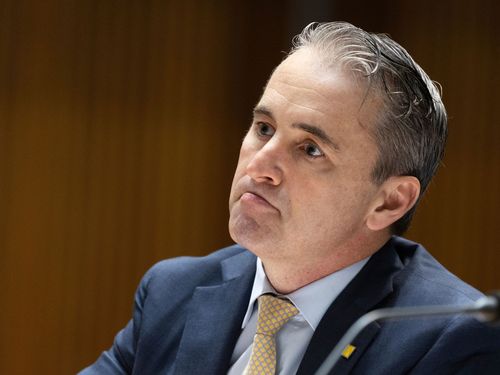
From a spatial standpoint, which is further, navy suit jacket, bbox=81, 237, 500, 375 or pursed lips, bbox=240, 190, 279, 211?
pursed lips, bbox=240, 190, 279, 211

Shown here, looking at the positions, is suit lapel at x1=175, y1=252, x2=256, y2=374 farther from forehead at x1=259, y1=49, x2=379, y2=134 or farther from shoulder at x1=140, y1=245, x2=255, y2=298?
forehead at x1=259, y1=49, x2=379, y2=134

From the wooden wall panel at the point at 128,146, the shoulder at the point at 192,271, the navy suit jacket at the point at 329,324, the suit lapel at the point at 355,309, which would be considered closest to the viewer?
the navy suit jacket at the point at 329,324

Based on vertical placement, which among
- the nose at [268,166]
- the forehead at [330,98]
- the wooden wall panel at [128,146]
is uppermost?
the forehead at [330,98]

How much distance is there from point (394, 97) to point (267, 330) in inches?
24.8

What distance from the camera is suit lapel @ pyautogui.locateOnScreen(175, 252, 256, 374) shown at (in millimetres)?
2299

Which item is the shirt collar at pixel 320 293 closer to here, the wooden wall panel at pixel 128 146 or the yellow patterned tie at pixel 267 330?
the yellow patterned tie at pixel 267 330

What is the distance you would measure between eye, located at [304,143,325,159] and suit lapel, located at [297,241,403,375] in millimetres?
313

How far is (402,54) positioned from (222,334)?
0.82m

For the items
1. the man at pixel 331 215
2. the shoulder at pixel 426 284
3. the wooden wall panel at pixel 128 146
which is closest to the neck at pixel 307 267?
the man at pixel 331 215

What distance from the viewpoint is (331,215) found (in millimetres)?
2225

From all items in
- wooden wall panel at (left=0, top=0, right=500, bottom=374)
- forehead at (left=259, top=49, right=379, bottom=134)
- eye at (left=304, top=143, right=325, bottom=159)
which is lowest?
wooden wall panel at (left=0, top=0, right=500, bottom=374)

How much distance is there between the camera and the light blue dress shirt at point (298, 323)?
7.30 ft

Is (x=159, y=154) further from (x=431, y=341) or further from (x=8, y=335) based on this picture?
(x=431, y=341)

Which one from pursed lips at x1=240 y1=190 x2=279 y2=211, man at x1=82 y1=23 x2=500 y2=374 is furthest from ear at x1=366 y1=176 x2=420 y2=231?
pursed lips at x1=240 y1=190 x2=279 y2=211
